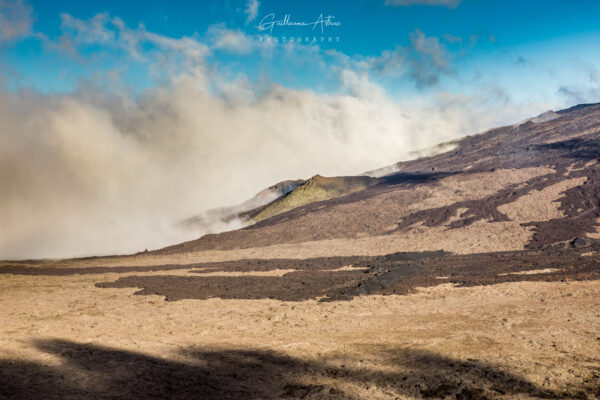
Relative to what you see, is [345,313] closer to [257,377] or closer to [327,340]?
[327,340]

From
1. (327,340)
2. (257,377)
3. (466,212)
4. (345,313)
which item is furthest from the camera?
(466,212)

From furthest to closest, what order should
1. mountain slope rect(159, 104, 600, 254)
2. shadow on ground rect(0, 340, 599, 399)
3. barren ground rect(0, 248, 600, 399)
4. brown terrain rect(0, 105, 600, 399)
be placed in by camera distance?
mountain slope rect(159, 104, 600, 254) → brown terrain rect(0, 105, 600, 399) → barren ground rect(0, 248, 600, 399) → shadow on ground rect(0, 340, 599, 399)

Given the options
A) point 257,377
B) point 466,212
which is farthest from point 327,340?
point 466,212

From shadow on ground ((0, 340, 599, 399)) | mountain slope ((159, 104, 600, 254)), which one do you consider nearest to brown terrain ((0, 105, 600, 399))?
shadow on ground ((0, 340, 599, 399))

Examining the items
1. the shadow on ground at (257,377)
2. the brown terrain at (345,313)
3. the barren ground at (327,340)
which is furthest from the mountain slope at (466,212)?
the shadow on ground at (257,377)

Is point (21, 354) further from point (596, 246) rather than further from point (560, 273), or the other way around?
point (596, 246)

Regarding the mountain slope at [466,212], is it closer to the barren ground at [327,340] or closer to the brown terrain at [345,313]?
the brown terrain at [345,313]

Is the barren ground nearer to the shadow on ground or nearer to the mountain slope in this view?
the shadow on ground
